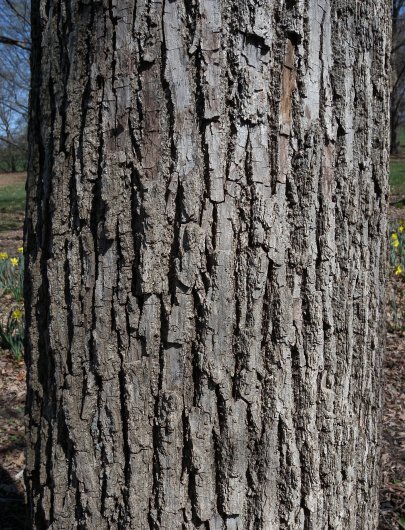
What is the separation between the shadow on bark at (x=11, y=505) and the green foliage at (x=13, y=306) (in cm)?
186

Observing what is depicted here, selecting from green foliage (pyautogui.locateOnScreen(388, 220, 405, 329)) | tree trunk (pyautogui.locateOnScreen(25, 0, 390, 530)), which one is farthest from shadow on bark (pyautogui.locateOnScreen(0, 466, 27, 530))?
green foliage (pyautogui.locateOnScreen(388, 220, 405, 329))

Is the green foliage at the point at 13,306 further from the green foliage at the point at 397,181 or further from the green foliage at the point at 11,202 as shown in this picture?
the green foliage at the point at 397,181

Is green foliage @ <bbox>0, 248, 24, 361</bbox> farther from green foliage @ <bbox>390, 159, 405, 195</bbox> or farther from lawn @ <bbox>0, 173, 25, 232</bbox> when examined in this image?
green foliage @ <bbox>390, 159, 405, 195</bbox>

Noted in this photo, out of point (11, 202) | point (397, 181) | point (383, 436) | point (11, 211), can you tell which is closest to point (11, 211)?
point (11, 211)

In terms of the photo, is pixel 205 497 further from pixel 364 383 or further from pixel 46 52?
pixel 46 52

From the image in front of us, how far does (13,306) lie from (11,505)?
3.82 metres

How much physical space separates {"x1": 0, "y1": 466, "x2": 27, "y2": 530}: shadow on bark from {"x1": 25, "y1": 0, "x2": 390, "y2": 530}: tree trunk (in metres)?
1.23

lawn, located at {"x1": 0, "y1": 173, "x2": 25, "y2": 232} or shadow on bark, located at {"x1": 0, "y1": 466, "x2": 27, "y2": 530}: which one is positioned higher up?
lawn, located at {"x1": 0, "y1": 173, "x2": 25, "y2": 232}

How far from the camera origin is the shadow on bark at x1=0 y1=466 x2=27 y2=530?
2619mm

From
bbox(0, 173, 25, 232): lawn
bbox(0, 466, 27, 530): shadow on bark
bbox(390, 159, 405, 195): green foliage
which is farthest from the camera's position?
bbox(390, 159, 405, 195): green foliage

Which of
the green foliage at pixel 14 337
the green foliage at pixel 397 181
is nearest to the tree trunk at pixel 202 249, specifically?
the green foliage at pixel 14 337

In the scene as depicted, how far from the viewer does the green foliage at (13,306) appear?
496cm

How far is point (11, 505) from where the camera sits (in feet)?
9.18

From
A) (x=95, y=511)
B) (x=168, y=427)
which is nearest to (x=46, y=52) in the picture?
(x=168, y=427)
